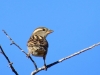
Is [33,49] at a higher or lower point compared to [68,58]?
higher

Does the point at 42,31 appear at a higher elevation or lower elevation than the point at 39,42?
higher

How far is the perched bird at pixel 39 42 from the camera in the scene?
363 centimetres

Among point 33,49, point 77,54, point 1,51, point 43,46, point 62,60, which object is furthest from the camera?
point 43,46

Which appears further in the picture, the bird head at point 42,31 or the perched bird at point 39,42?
the bird head at point 42,31

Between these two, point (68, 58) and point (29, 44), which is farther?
point (29, 44)

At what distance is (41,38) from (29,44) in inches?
11.4

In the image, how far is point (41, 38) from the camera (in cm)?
395

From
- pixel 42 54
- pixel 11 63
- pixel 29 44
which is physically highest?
pixel 29 44

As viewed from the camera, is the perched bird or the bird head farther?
the bird head

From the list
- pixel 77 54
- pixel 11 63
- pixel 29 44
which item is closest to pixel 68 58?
pixel 77 54

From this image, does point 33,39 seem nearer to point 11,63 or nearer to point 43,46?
point 43,46

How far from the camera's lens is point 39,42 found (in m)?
3.94

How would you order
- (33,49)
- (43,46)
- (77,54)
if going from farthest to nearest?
(43,46), (33,49), (77,54)

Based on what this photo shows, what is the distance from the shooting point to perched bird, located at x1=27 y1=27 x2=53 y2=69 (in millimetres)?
3633
